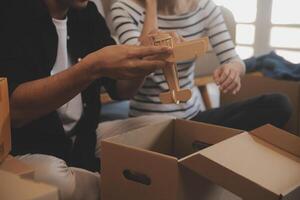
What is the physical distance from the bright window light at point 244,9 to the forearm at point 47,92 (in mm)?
2409

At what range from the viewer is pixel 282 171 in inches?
29.7

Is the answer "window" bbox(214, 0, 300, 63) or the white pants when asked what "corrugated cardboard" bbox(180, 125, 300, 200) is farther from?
"window" bbox(214, 0, 300, 63)

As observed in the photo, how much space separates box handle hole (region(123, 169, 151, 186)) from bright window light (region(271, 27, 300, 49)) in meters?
2.40

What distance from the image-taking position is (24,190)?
586 millimetres

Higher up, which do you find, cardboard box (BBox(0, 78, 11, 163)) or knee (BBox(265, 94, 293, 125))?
cardboard box (BBox(0, 78, 11, 163))

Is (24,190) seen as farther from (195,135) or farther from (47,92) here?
(195,135)

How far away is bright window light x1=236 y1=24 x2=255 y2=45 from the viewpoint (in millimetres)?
3102

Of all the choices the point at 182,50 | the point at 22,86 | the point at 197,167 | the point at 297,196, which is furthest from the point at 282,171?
the point at 22,86

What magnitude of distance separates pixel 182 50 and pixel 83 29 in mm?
424

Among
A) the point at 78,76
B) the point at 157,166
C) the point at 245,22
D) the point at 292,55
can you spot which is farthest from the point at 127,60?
the point at 245,22

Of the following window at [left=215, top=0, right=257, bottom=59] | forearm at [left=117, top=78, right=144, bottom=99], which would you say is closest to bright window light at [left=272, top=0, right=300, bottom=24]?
window at [left=215, top=0, right=257, bottom=59]

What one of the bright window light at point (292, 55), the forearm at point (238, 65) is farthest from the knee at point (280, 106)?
the bright window light at point (292, 55)

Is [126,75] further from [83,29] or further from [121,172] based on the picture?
[83,29]

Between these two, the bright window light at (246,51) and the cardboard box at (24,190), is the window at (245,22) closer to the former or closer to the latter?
the bright window light at (246,51)
